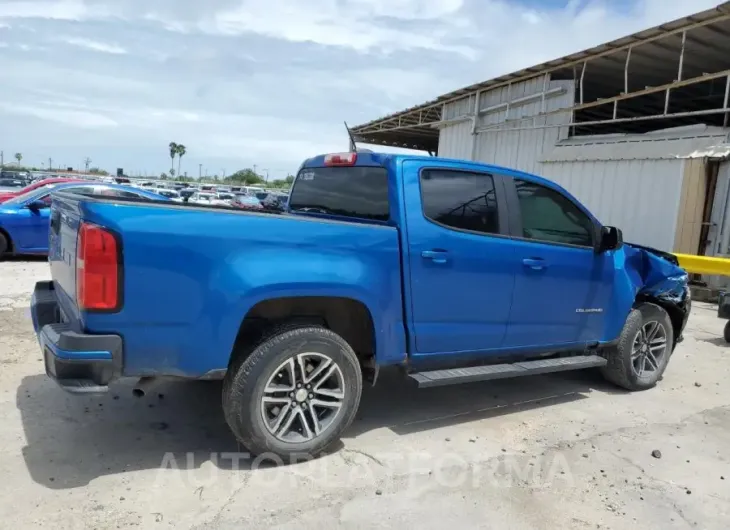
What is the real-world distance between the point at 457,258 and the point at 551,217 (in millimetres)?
1186

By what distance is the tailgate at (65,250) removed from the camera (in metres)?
3.18

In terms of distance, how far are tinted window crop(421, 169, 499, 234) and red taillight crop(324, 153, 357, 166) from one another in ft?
1.92

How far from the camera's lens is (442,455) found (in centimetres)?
381

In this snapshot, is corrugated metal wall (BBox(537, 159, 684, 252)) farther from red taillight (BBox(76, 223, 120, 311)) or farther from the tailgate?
red taillight (BBox(76, 223, 120, 311))

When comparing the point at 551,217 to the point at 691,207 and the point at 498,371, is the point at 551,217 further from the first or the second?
the point at 691,207

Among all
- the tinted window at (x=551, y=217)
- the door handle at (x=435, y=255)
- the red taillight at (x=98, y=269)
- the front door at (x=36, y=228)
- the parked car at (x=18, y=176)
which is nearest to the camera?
the red taillight at (x=98, y=269)

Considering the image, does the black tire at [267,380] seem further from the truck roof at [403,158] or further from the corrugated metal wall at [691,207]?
the corrugated metal wall at [691,207]

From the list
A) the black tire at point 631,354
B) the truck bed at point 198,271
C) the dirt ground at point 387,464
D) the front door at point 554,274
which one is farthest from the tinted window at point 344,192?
the black tire at point 631,354

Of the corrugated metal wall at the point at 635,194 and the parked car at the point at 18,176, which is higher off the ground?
the corrugated metal wall at the point at 635,194

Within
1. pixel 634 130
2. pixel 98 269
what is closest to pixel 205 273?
pixel 98 269

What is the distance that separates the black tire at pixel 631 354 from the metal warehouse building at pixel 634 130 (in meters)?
6.31

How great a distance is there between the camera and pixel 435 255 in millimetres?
3879

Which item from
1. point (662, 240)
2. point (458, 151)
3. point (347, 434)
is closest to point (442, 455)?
point (347, 434)

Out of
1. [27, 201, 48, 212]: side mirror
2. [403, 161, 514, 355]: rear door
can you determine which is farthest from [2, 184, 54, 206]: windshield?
[403, 161, 514, 355]: rear door
